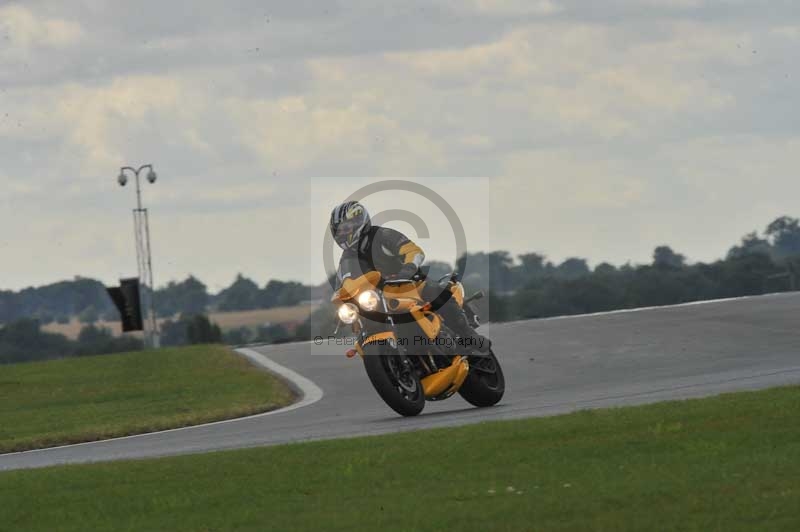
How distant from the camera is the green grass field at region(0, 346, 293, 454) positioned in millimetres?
Result: 20328

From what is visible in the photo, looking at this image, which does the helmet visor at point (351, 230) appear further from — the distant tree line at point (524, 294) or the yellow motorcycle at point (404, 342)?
the distant tree line at point (524, 294)

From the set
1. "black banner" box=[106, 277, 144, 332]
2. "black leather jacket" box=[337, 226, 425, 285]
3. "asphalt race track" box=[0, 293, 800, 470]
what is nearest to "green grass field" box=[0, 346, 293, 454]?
"asphalt race track" box=[0, 293, 800, 470]

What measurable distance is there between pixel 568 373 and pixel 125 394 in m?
8.38

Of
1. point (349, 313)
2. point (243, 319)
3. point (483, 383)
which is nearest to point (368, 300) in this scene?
point (349, 313)

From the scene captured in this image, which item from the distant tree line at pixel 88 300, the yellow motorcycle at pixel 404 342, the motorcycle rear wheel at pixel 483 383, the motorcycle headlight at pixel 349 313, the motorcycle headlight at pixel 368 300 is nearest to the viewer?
the yellow motorcycle at pixel 404 342

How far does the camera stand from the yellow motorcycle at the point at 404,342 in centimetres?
1608

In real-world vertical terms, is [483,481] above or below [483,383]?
below

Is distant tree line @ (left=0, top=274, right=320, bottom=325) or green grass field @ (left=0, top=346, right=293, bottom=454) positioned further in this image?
distant tree line @ (left=0, top=274, right=320, bottom=325)

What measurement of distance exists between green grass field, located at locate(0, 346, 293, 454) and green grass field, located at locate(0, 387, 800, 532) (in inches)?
269

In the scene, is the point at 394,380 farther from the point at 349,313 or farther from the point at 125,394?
the point at 125,394

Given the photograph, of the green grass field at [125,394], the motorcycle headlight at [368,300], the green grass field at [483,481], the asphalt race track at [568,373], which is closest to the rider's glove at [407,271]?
the motorcycle headlight at [368,300]

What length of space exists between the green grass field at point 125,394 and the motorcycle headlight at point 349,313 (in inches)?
161

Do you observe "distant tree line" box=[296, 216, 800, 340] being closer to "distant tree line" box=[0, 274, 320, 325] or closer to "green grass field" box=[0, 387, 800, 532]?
"distant tree line" box=[0, 274, 320, 325]

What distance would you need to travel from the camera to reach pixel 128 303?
4803 centimetres
